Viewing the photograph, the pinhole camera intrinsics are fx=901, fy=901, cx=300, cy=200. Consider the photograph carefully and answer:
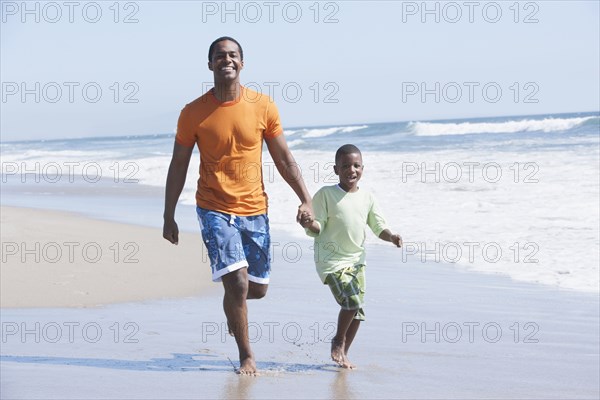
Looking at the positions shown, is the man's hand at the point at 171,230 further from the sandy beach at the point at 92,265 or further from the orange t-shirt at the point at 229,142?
the sandy beach at the point at 92,265

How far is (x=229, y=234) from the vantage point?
4.35m

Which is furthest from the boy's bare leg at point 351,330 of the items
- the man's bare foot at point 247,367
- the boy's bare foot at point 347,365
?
the man's bare foot at point 247,367

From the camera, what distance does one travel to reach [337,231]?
186 inches

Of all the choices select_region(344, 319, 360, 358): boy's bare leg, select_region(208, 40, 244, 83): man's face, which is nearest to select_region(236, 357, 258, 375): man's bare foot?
select_region(344, 319, 360, 358): boy's bare leg

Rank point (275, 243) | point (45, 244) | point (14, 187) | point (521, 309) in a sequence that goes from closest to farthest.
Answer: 1. point (521, 309)
2. point (45, 244)
3. point (275, 243)
4. point (14, 187)

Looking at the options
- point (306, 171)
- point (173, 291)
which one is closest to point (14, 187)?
point (306, 171)

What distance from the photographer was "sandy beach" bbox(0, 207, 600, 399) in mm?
4203

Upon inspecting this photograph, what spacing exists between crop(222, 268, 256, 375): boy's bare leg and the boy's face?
78 centimetres

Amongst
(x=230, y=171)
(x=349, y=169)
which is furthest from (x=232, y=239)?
(x=349, y=169)

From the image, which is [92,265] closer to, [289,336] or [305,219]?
[289,336]

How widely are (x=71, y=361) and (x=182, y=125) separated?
1358 mm

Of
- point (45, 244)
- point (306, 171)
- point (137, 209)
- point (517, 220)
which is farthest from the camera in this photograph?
point (306, 171)

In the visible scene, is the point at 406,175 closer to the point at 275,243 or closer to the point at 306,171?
the point at 306,171

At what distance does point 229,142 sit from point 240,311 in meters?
0.83
